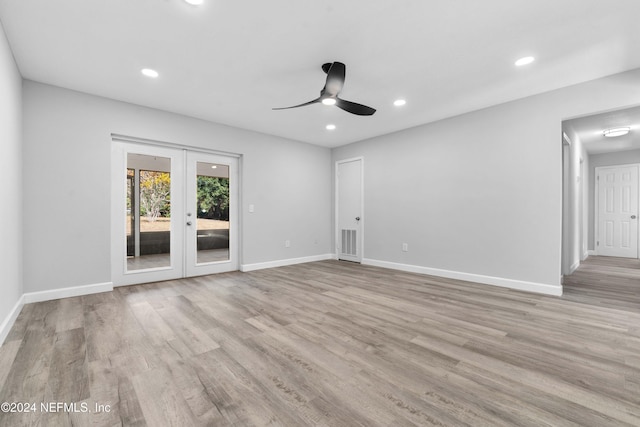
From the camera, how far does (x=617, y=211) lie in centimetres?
683

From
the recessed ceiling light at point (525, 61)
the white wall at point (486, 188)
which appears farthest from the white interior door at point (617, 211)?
the recessed ceiling light at point (525, 61)

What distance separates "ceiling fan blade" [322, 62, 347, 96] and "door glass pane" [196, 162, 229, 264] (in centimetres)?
284

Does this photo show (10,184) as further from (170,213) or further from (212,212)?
(212,212)

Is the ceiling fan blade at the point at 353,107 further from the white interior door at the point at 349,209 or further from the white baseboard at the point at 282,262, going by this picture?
the white baseboard at the point at 282,262

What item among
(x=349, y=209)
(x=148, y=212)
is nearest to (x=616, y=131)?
(x=349, y=209)

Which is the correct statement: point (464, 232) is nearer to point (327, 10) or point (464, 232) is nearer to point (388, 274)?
point (388, 274)

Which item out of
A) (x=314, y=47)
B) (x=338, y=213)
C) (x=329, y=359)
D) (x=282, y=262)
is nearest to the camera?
(x=329, y=359)

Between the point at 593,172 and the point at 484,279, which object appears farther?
the point at 593,172

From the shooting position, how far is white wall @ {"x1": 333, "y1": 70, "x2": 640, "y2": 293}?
359 cm

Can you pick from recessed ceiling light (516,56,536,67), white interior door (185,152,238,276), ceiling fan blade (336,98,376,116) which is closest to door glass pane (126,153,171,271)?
white interior door (185,152,238,276)

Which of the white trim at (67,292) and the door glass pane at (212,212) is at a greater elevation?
the door glass pane at (212,212)

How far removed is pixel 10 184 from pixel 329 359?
3373mm

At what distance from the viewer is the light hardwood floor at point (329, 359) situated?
1501 millimetres

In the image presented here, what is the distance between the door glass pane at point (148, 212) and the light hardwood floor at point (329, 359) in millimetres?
816
